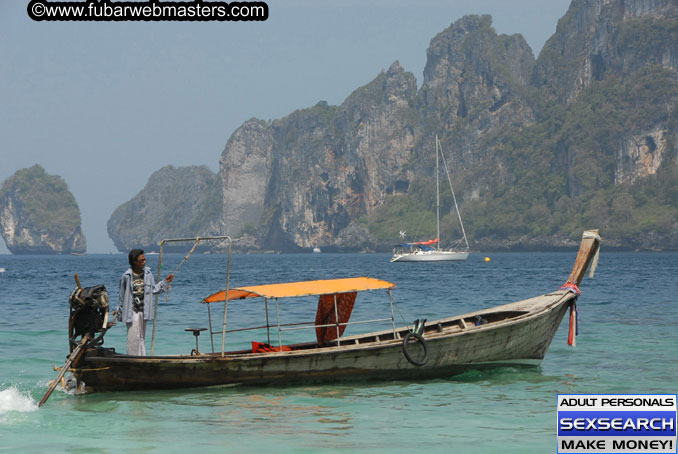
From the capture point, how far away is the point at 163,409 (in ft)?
44.4

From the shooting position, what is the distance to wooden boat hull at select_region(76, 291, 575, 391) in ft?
46.6

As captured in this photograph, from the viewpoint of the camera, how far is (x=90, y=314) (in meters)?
14.1

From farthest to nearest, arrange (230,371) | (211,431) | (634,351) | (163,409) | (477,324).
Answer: (634,351)
(477,324)
(230,371)
(163,409)
(211,431)

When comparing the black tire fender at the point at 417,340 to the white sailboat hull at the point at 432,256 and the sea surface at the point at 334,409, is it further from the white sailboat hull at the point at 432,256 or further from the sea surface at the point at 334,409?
the white sailboat hull at the point at 432,256

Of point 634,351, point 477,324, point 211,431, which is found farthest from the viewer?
point 634,351

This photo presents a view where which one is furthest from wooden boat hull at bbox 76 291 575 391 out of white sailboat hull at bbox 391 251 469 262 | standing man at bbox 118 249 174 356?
white sailboat hull at bbox 391 251 469 262

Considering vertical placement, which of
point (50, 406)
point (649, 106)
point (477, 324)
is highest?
point (649, 106)

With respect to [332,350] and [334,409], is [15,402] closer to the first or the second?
[334,409]

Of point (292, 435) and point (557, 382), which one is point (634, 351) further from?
point (292, 435)

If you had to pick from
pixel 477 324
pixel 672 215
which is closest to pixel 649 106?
pixel 672 215

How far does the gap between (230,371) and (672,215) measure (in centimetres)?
17462

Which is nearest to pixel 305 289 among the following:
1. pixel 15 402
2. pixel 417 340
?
pixel 417 340

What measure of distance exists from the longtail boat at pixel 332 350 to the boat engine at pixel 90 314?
2 cm

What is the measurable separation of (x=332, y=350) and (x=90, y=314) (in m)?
4.29
